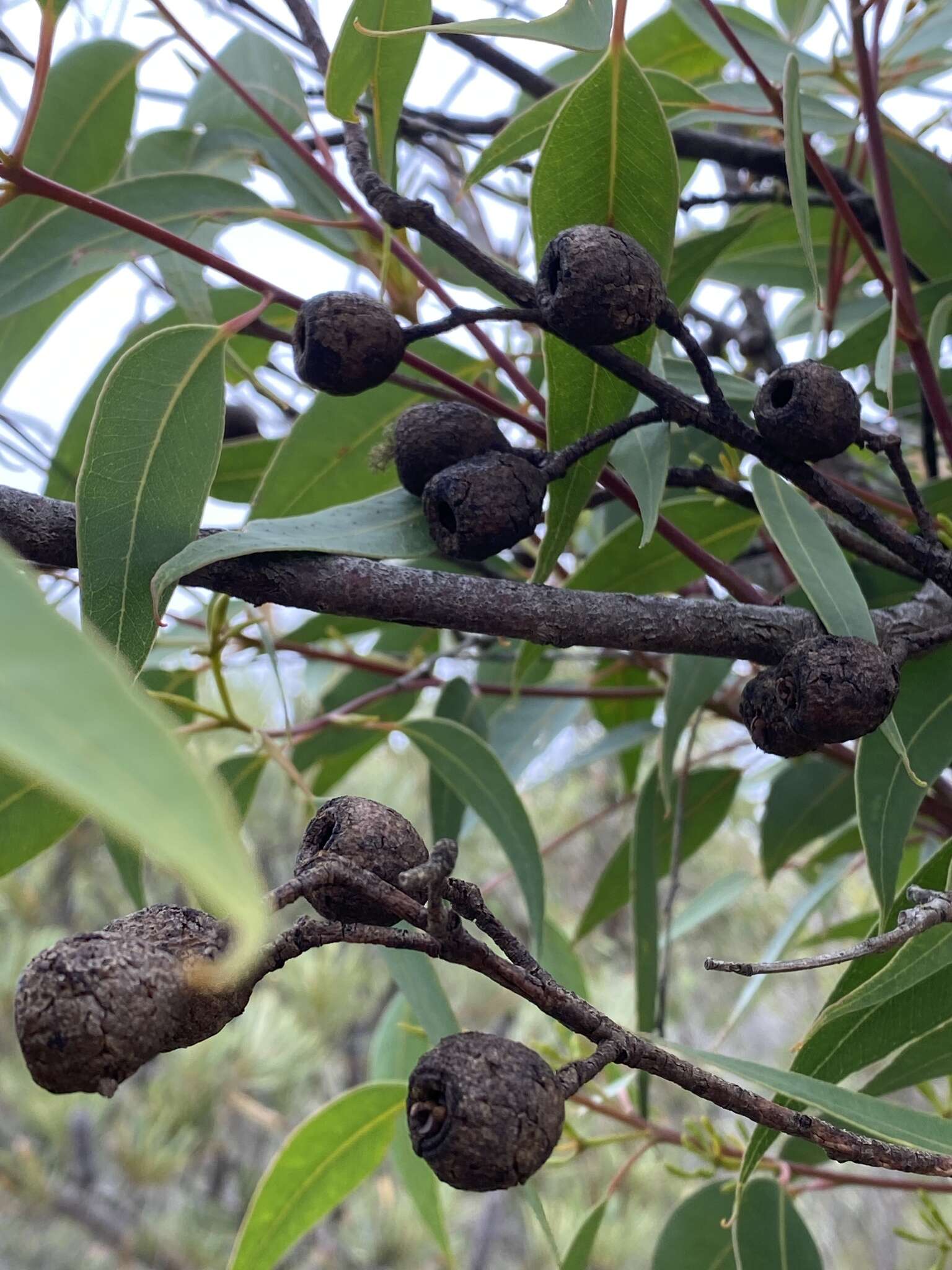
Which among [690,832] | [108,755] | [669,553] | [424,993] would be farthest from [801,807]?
[108,755]

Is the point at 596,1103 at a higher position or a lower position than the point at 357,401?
lower

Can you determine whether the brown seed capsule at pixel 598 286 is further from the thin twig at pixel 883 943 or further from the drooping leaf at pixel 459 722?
the drooping leaf at pixel 459 722

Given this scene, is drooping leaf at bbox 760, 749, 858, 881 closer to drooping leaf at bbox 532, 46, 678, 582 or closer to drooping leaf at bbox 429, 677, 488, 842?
drooping leaf at bbox 429, 677, 488, 842

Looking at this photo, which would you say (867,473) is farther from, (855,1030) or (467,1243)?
(467,1243)

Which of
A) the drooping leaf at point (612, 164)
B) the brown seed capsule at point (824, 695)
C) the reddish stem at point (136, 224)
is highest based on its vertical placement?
the drooping leaf at point (612, 164)

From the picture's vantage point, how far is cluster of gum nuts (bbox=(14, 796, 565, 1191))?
22 cm

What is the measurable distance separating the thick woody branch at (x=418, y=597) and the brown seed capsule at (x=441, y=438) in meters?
0.06

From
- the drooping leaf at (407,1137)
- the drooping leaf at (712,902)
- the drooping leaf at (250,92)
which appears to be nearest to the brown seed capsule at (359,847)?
the drooping leaf at (407,1137)

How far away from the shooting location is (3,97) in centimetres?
74

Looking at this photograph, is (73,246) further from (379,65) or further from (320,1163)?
(320,1163)

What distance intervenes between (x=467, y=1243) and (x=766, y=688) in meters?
3.06

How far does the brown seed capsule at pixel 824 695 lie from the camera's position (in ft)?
1.18

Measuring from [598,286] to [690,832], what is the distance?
598 millimetres

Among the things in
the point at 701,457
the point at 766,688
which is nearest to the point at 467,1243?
the point at 701,457
